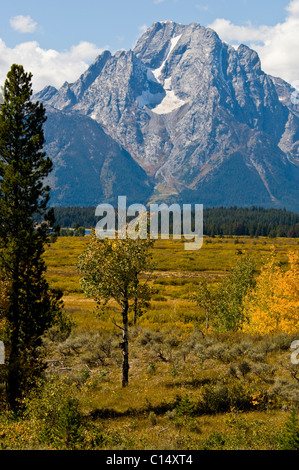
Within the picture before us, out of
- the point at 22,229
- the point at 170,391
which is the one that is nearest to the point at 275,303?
the point at 170,391

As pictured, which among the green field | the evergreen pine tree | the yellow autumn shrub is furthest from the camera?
the yellow autumn shrub

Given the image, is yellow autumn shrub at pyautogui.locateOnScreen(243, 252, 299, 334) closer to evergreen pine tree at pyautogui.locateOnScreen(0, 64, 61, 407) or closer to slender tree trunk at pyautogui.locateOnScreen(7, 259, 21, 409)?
evergreen pine tree at pyautogui.locateOnScreen(0, 64, 61, 407)

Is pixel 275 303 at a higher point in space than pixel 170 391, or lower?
higher

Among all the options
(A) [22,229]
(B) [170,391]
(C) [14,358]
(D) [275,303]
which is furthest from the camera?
(D) [275,303]

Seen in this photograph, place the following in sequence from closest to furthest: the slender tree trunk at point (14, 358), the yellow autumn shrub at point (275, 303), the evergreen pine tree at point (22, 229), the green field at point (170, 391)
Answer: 1. the green field at point (170, 391)
2. the slender tree trunk at point (14, 358)
3. the evergreen pine tree at point (22, 229)
4. the yellow autumn shrub at point (275, 303)

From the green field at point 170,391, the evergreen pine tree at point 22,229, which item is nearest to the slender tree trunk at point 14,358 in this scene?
the evergreen pine tree at point 22,229

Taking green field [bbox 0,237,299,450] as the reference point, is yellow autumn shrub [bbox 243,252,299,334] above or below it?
above

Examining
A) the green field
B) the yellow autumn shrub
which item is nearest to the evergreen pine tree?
the green field

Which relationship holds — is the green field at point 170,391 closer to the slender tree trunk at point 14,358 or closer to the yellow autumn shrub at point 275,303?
the yellow autumn shrub at point 275,303

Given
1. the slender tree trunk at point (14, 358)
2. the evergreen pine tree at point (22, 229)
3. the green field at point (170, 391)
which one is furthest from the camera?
the evergreen pine tree at point (22, 229)

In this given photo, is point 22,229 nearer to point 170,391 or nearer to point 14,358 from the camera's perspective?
point 14,358

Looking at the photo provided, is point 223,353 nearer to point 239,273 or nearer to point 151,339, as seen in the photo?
point 151,339
